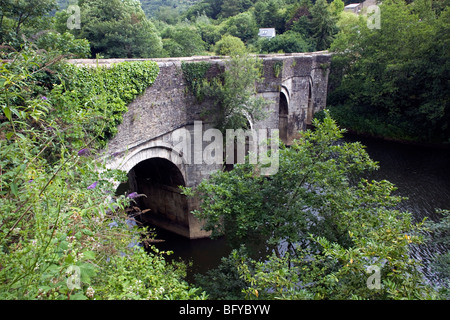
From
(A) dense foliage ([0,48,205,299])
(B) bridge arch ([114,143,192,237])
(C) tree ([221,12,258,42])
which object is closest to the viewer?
(A) dense foliage ([0,48,205,299])

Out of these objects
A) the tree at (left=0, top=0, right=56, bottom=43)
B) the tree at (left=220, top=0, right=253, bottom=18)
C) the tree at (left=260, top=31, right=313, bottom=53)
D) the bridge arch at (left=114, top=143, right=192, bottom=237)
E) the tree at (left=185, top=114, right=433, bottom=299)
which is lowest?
the bridge arch at (left=114, top=143, right=192, bottom=237)

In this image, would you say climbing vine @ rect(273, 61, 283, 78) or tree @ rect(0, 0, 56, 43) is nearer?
tree @ rect(0, 0, 56, 43)

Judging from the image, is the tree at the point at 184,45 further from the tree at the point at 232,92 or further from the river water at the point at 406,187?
the tree at the point at 232,92

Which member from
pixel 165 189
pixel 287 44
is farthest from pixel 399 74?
pixel 165 189

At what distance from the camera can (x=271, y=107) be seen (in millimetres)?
14031

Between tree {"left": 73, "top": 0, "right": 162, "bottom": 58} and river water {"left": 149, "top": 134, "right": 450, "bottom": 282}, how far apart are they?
544 inches

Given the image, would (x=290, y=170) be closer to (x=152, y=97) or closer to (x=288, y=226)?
(x=288, y=226)

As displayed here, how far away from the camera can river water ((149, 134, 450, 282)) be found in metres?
11.4

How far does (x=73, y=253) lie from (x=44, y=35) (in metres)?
7.36

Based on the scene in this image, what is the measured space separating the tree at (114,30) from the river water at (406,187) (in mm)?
13821

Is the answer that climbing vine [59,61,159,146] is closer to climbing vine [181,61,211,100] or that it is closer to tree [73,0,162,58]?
climbing vine [181,61,211,100]

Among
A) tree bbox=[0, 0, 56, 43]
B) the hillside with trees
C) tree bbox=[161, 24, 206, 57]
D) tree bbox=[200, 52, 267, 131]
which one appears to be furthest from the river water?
tree bbox=[161, 24, 206, 57]

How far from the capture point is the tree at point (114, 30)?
20391 millimetres
